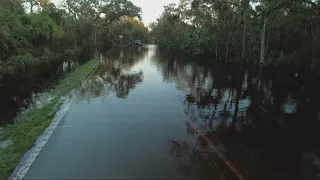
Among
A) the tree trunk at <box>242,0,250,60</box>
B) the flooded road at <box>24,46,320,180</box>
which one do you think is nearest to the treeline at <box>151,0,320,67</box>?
the tree trunk at <box>242,0,250,60</box>

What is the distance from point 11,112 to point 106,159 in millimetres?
6391

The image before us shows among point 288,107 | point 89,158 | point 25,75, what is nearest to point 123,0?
point 25,75

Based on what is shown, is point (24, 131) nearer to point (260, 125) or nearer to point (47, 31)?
point (260, 125)

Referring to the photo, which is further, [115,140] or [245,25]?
[245,25]

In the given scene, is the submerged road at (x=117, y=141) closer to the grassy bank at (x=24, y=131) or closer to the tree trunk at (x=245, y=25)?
the grassy bank at (x=24, y=131)

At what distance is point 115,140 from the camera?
354 inches

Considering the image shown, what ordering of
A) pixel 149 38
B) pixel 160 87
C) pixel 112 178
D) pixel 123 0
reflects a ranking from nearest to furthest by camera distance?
pixel 112 178, pixel 160 87, pixel 123 0, pixel 149 38

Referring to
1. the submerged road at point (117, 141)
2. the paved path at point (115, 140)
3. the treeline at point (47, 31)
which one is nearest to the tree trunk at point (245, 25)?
the treeline at point (47, 31)

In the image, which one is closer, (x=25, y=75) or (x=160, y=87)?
(x=160, y=87)

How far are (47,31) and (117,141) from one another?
2868 cm

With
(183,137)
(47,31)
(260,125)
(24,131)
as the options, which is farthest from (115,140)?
(47,31)

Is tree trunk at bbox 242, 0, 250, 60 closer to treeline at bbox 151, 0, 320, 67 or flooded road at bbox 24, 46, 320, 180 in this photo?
treeline at bbox 151, 0, 320, 67

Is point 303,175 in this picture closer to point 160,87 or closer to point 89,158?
point 89,158

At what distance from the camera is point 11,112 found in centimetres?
1233
